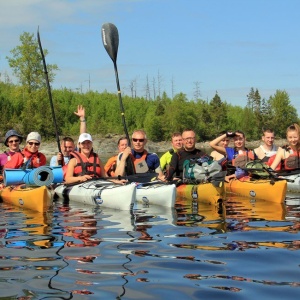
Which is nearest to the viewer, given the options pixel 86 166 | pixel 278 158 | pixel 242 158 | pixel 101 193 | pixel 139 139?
pixel 101 193

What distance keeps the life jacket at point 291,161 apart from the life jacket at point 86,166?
138 inches

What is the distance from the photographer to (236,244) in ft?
17.0

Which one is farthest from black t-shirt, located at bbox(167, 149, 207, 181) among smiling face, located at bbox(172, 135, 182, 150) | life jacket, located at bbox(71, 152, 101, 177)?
life jacket, located at bbox(71, 152, 101, 177)

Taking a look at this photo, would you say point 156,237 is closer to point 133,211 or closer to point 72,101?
point 133,211

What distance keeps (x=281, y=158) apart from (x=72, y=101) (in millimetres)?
63456

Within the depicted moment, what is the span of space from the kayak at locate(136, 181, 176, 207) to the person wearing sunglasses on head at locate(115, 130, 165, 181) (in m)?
0.53

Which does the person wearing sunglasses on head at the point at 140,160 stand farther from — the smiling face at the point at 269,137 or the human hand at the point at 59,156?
the smiling face at the point at 269,137

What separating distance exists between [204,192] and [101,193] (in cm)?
160

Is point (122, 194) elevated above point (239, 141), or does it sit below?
below

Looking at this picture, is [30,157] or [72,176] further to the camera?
[30,157]

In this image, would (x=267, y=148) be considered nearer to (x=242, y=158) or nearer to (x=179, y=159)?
(x=242, y=158)

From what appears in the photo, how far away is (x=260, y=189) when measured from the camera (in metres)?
9.27

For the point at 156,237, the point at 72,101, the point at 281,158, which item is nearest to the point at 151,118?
the point at 72,101

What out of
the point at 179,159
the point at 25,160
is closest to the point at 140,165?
the point at 179,159
